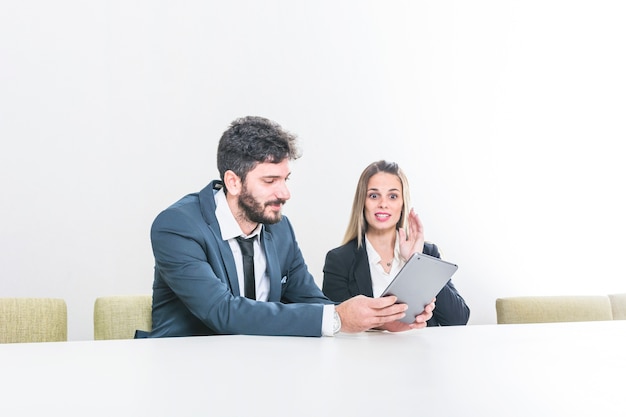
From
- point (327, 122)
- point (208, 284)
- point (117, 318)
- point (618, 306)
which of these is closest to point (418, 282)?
point (208, 284)

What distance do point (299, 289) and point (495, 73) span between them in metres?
2.63

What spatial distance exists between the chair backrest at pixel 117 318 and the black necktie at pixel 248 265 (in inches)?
14.3

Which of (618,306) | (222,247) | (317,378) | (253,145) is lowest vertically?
(618,306)

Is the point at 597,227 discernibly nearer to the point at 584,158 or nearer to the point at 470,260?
the point at 584,158

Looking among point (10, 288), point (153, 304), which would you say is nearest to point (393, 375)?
point (153, 304)

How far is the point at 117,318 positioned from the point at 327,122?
2.20m

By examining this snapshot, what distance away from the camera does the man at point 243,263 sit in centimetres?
181

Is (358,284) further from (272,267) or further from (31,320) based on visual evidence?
(31,320)

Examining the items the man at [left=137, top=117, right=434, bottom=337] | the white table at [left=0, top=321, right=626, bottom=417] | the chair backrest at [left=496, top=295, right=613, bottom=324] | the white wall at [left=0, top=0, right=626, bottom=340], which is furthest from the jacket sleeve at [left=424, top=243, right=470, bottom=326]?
the white table at [left=0, top=321, right=626, bottom=417]

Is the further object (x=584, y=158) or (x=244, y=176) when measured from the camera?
(x=584, y=158)

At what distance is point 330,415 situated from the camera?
0.75 m

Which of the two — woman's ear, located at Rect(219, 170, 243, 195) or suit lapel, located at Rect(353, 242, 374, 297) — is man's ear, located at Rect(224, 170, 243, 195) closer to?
woman's ear, located at Rect(219, 170, 243, 195)

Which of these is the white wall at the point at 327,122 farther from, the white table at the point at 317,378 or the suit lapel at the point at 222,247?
the white table at the point at 317,378

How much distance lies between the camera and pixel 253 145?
7.80 feet
